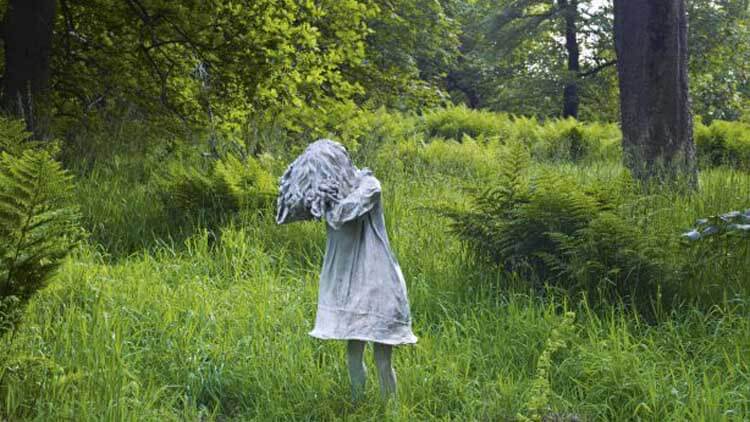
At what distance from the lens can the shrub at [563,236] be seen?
547cm

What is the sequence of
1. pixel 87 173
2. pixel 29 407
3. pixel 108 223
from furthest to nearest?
pixel 87 173, pixel 108 223, pixel 29 407

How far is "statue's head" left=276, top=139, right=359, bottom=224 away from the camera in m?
3.81

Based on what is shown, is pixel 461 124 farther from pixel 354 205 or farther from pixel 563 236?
pixel 354 205

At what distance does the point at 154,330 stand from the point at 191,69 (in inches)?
227

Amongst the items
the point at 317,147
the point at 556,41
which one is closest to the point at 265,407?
the point at 317,147

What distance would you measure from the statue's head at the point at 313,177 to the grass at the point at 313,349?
1.00 m

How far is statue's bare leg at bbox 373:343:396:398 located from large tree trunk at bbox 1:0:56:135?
6.46 m

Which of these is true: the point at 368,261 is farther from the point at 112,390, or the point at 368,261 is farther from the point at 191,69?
the point at 191,69

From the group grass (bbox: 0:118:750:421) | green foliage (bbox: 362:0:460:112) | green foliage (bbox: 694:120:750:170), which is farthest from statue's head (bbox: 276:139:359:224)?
green foliage (bbox: 694:120:750:170)

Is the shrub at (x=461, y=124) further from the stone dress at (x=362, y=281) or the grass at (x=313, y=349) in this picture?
the stone dress at (x=362, y=281)

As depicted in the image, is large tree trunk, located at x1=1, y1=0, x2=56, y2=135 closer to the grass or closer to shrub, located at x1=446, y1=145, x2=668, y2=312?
the grass

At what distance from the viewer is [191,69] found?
33.6 ft

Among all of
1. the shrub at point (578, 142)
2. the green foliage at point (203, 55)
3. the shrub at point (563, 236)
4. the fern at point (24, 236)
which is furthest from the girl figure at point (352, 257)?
the shrub at point (578, 142)

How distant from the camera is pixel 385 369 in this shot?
12.9 feet
